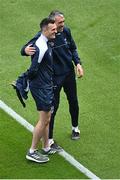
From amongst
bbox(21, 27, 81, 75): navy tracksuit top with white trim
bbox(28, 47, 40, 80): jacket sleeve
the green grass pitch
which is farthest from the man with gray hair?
the green grass pitch

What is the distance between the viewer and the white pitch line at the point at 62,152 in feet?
25.7

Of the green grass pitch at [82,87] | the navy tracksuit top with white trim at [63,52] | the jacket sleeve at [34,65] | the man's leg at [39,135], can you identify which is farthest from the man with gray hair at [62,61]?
the green grass pitch at [82,87]

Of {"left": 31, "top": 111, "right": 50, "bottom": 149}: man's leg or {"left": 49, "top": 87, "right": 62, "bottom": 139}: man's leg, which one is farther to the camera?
{"left": 49, "top": 87, "right": 62, "bottom": 139}: man's leg

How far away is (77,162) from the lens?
8070mm

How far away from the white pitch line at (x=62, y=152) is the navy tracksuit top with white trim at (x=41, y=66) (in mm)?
1123

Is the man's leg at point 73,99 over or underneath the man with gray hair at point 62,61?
underneath

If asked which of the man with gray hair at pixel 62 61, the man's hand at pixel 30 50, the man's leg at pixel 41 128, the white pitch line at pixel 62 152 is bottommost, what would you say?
the white pitch line at pixel 62 152

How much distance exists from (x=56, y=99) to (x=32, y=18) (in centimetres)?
405

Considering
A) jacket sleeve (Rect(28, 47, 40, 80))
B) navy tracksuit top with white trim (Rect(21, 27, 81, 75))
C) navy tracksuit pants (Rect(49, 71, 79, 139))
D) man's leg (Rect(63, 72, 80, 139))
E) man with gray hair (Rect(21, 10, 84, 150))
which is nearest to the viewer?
jacket sleeve (Rect(28, 47, 40, 80))

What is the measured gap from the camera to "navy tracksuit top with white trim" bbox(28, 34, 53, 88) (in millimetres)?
7426

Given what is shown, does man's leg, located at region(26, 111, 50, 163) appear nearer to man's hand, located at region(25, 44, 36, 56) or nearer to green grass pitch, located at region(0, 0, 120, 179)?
green grass pitch, located at region(0, 0, 120, 179)

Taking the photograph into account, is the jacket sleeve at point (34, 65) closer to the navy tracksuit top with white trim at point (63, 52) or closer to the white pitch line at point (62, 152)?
the navy tracksuit top with white trim at point (63, 52)

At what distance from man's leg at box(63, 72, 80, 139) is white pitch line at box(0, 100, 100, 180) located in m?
0.47

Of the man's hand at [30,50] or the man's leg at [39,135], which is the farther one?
the man's leg at [39,135]
